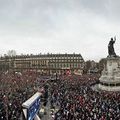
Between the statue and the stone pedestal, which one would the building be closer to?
the statue

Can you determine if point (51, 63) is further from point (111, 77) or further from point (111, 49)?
point (111, 77)

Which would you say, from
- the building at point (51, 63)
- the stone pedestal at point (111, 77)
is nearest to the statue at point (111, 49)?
the stone pedestal at point (111, 77)

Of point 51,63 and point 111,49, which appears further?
point 51,63

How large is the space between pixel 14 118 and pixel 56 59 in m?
138

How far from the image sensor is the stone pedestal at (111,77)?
55.3 meters

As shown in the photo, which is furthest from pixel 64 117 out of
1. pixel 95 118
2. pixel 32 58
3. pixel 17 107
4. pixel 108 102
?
pixel 32 58

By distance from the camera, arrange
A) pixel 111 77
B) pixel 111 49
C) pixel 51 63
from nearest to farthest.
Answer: pixel 111 77
pixel 111 49
pixel 51 63

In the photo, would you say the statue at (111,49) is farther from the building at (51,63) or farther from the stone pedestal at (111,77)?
the building at (51,63)

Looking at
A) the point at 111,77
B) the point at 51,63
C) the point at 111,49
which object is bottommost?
the point at 111,77

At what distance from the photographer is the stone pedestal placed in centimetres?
5528

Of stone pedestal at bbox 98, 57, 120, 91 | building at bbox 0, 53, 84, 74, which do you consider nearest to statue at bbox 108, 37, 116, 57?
stone pedestal at bbox 98, 57, 120, 91

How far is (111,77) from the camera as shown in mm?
55875

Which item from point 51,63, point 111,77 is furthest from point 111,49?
point 51,63

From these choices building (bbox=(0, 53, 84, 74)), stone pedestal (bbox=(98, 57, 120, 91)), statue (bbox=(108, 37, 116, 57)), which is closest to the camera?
stone pedestal (bbox=(98, 57, 120, 91))
